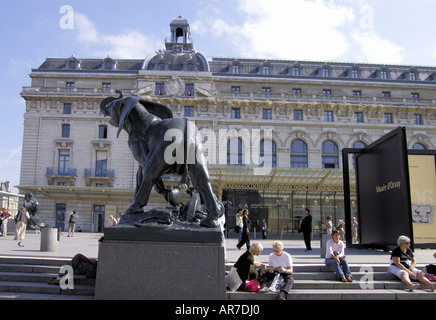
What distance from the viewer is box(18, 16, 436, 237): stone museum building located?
3672cm

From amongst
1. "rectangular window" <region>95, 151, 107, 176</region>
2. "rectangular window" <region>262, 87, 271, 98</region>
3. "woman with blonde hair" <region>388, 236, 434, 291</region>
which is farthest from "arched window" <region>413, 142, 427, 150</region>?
"woman with blonde hair" <region>388, 236, 434, 291</region>

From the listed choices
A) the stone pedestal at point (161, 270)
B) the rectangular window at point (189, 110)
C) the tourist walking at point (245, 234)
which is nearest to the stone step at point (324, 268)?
the stone pedestal at point (161, 270)

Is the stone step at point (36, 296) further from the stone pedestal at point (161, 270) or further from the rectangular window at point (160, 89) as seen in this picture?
→ the rectangular window at point (160, 89)

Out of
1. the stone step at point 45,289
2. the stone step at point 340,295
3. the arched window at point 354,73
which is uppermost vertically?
the arched window at point 354,73

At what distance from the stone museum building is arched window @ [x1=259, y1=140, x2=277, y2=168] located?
0.34ft

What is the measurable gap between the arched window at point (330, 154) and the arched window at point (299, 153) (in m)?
2.00

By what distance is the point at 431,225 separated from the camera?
13.8 m

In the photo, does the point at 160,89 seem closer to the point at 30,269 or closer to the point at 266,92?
the point at 266,92

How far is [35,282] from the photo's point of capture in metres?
6.83

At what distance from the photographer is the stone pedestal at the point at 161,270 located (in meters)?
5.50

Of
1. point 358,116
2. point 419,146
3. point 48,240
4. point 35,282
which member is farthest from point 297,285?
point 419,146

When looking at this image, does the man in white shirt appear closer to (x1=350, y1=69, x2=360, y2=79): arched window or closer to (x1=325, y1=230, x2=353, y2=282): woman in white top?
(x1=325, y1=230, x2=353, y2=282): woman in white top

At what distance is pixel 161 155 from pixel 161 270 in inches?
72.5
